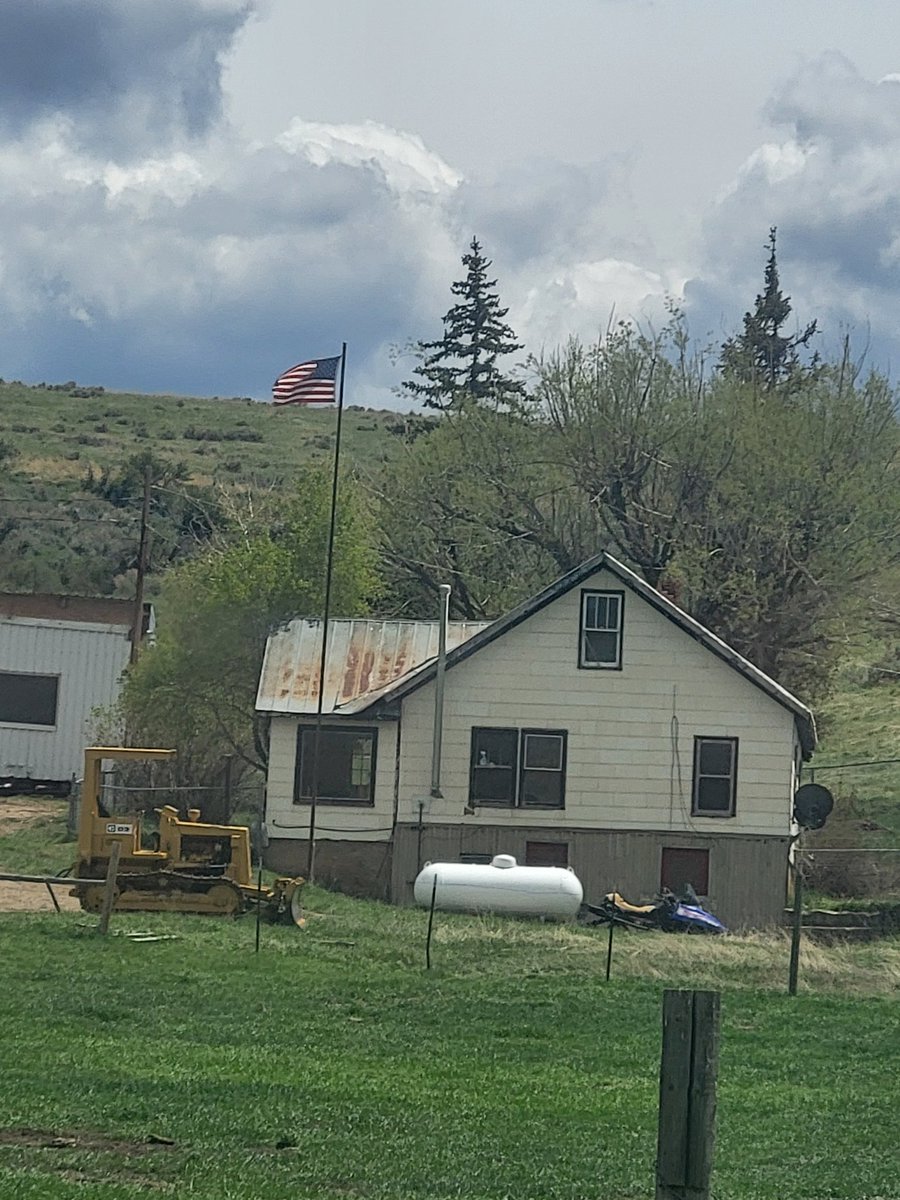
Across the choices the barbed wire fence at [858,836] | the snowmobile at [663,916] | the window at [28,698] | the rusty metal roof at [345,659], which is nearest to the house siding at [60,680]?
the window at [28,698]

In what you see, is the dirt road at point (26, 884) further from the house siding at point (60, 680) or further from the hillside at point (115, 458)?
the hillside at point (115, 458)

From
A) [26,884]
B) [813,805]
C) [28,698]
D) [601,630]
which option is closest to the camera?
[26,884]

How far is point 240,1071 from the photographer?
13102 millimetres

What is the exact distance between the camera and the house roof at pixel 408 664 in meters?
32.6

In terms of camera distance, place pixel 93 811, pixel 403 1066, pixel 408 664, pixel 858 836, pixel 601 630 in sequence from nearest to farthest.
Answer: pixel 403 1066
pixel 93 811
pixel 601 630
pixel 408 664
pixel 858 836

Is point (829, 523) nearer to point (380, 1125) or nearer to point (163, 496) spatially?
point (380, 1125)

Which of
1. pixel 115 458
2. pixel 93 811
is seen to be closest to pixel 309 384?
pixel 93 811

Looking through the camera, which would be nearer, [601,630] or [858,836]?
[601,630]

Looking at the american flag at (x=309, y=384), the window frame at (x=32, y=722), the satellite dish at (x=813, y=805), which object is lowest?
the satellite dish at (x=813, y=805)

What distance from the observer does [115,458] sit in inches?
3334

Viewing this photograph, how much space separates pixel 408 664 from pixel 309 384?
646 cm

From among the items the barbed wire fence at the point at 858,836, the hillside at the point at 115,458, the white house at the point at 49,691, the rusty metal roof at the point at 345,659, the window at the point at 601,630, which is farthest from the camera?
the hillside at the point at 115,458

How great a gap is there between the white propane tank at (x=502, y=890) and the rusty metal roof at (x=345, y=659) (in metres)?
5.07

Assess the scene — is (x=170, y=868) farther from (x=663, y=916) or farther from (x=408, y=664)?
(x=408, y=664)
